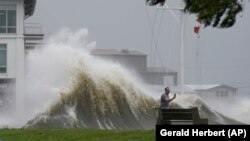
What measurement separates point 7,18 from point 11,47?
2512 millimetres

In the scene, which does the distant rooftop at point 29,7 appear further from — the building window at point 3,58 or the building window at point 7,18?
the building window at point 3,58

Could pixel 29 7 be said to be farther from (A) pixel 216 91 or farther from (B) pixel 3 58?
(A) pixel 216 91

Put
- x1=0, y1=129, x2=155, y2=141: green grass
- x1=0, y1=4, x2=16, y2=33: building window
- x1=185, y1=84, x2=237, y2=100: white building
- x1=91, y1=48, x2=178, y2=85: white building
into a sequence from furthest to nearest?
x1=91, y1=48, x2=178, y2=85: white building → x1=185, y1=84, x2=237, y2=100: white building → x1=0, y1=4, x2=16, y2=33: building window → x1=0, y1=129, x2=155, y2=141: green grass

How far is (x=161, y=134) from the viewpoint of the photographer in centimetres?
1144

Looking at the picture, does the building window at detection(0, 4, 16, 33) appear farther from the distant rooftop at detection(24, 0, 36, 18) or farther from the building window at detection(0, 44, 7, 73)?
the distant rooftop at detection(24, 0, 36, 18)

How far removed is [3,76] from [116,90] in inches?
761

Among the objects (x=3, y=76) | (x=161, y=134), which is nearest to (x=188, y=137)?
(x=161, y=134)

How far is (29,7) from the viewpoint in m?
73.6

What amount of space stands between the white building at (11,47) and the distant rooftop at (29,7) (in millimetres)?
2747

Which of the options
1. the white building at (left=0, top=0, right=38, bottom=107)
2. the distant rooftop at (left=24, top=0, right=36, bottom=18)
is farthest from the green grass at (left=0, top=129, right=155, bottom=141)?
the distant rooftop at (left=24, top=0, right=36, bottom=18)

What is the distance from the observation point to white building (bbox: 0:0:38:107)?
218ft

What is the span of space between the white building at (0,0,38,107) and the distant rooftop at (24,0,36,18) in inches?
108

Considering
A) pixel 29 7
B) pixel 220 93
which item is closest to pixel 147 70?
pixel 220 93

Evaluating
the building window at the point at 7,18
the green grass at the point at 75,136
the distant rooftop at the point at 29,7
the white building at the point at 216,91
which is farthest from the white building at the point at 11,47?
the green grass at the point at 75,136
